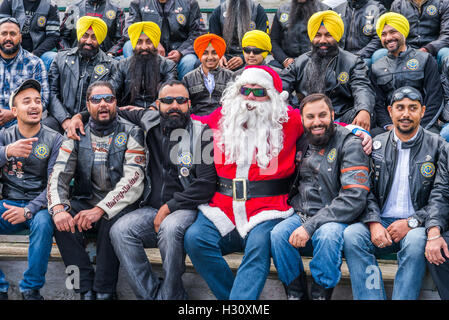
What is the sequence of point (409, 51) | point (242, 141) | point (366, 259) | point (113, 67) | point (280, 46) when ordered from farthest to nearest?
1. point (280, 46)
2. point (113, 67)
3. point (409, 51)
4. point (242, 141)
5. point (366, 259)

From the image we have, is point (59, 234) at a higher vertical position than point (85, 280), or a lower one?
higher

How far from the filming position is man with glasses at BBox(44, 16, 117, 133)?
6.34m

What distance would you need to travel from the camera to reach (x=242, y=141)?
4676 millimetres

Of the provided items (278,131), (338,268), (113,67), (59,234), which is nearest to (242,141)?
(278,131)

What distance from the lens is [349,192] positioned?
4.18 metres

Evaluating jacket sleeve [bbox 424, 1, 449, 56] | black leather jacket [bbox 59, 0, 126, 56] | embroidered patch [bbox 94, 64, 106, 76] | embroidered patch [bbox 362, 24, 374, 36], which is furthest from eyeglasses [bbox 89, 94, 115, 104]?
jacket sleeve [bbox 424, 1, 449, 56]

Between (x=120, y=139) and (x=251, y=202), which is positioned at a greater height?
(x=120, y=139)

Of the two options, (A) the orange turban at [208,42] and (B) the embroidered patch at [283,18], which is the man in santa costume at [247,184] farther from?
(B) the embroidered patch at [283,18]

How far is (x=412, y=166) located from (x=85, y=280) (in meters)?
2.90

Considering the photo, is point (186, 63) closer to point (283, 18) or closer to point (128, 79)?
point (128, 79)

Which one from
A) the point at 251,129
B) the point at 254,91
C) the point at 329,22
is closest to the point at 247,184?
the point at 251,129

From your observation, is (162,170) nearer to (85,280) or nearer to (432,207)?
(85,280)

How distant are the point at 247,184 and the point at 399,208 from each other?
1238 millimetres

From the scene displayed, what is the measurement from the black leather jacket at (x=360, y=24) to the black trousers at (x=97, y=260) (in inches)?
157
